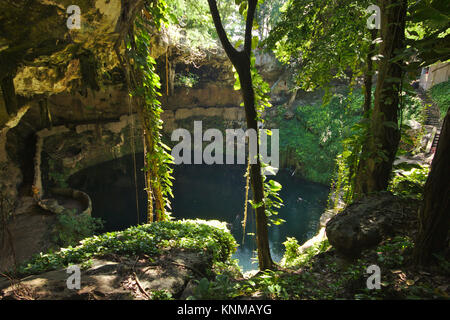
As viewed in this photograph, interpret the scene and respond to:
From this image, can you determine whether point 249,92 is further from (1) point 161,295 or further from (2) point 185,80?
(2) point 185,80

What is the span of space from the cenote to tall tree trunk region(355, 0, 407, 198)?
6883mm

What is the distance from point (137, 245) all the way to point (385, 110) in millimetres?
3640

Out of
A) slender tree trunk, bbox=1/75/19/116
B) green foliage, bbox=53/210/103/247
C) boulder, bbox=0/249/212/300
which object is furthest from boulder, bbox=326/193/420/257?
green foliage, bbox=53/210/103/247

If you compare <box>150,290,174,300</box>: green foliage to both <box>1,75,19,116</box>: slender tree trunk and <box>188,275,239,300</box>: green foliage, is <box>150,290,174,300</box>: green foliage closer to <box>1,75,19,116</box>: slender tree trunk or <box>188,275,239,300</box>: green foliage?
<box>188,275,239,300</box>: green foliage

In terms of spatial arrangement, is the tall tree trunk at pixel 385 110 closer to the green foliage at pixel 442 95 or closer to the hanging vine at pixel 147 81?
the hanging vine at pixel 147 81

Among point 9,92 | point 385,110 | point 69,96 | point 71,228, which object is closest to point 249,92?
point 385,110

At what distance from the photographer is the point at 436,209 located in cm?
178

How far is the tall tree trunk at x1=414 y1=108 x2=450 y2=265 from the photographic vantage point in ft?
5.61

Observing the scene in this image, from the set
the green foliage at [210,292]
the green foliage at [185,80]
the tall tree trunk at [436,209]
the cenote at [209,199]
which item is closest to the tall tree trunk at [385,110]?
the tall tree trunk at [436,209]

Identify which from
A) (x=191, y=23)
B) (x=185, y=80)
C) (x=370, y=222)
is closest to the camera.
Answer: (x=370, y=222)

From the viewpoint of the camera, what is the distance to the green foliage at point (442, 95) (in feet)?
34.1

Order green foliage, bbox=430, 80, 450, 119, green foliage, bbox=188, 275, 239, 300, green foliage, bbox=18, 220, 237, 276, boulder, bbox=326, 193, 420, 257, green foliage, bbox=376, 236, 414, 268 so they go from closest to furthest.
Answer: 1. green foliage, bbox=188, 275, 239, 300
2. green foliage, bbox=376, 236, 414, 268
3. boulder, bbox=326, 193, 420, 257
4. green foliage, bbox=18, 220, 237, 276
5. green foliage, bbox=430, 80, 450, 119

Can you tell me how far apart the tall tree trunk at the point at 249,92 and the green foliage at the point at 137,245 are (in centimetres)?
84
